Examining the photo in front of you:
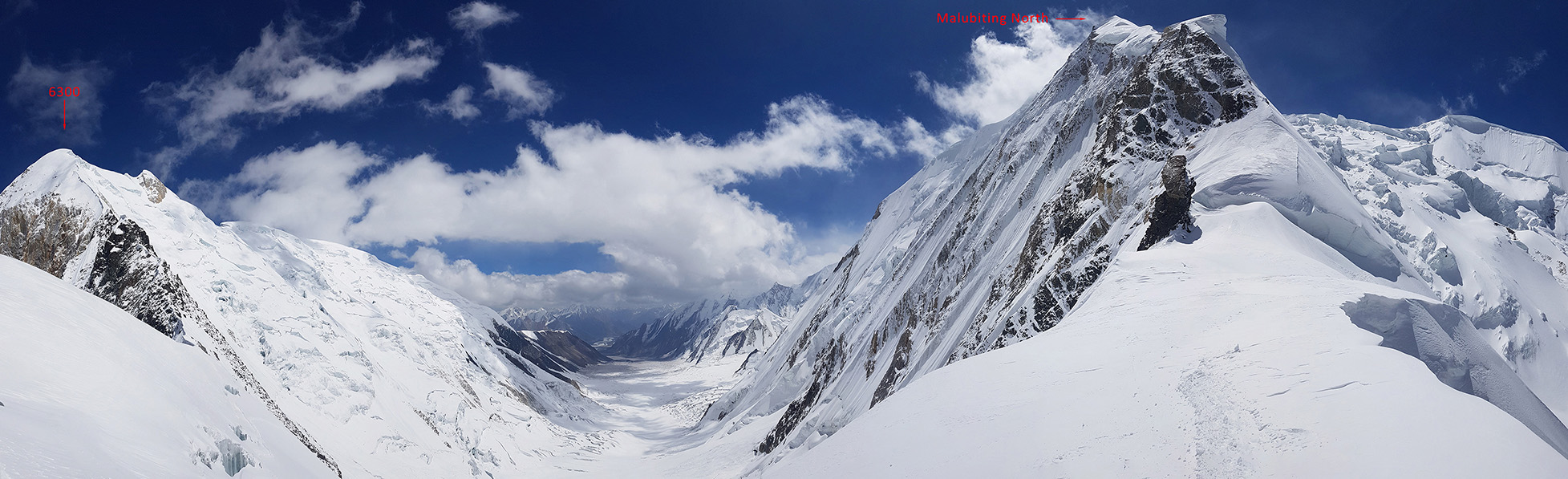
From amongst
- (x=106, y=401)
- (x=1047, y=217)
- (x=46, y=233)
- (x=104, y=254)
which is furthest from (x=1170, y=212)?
(x=46, y=233)

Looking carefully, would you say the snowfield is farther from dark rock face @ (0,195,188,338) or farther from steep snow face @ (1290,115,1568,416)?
steep snow face @ (1290,115,1568,416)

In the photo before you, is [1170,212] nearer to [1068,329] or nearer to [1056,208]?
[1068,329]

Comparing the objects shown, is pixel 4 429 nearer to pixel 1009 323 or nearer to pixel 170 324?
pixel 170 324

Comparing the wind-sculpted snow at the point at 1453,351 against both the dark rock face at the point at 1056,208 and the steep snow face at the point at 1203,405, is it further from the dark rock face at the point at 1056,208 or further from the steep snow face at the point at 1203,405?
the dark rock face at the point at 1056,208

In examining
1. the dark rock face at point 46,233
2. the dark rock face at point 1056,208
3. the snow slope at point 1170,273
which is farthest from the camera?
the dark rock face at point 1056,208

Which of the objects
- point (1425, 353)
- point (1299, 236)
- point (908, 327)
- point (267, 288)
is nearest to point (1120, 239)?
point (1299, 236)

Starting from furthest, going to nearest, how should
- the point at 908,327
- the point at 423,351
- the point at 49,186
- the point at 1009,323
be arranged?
the point at 423,351
the point at 908,327
the point at 49,186
the point at 1009,323

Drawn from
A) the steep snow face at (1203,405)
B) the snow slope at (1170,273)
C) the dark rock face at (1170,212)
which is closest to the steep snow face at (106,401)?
the steep snow face at (1203,405)
